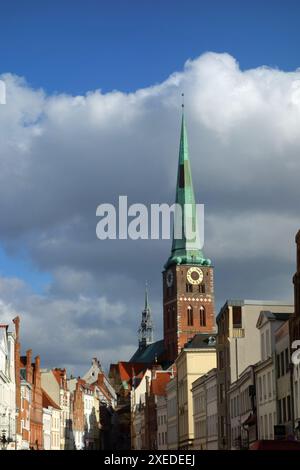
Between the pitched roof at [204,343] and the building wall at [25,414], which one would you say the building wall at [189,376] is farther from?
the building wall at [25,414]

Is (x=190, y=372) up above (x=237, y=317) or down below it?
below

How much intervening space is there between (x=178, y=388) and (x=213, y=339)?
388 inches

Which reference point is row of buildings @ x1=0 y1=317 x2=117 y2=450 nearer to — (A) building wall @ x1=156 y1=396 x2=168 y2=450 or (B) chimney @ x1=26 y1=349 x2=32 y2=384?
(B) chimney @ x1=26 y1=349 x2=32 y2=384

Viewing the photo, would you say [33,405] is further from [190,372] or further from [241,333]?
[241,333]

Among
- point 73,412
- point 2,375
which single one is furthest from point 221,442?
point 73,412

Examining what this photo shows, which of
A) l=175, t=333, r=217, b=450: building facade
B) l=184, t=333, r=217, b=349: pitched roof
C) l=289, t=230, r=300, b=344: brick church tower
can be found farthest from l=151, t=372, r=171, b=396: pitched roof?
l=289, t=230, r=300, b=344: brick church tower

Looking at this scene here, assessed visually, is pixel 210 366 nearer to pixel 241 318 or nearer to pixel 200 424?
pixel 200 424

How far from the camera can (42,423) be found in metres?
141

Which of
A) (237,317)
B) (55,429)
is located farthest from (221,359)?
(55,429)

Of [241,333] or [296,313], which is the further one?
[241,333]

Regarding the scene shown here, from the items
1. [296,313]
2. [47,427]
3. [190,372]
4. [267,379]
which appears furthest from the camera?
[47,427]

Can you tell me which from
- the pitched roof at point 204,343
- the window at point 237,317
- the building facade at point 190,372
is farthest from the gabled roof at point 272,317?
the pitched roof at point 204,343
